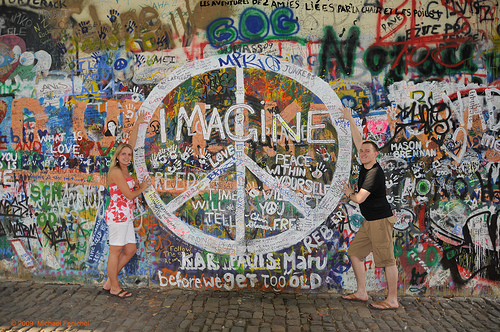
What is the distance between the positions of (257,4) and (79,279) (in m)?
4.62

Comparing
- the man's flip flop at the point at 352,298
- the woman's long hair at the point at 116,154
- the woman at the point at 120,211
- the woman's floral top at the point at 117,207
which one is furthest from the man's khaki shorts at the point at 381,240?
the woman's long hair at the point at 116,154

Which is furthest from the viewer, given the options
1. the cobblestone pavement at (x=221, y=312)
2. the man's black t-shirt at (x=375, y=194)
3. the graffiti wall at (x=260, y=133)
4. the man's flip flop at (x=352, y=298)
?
the graffiti wall at (x=260, y=133)

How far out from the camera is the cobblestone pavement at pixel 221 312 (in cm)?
387

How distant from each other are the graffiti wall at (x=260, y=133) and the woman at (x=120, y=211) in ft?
0.84

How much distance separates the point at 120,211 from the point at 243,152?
181 centimetres

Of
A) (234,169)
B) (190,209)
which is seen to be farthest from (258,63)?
(190,209)

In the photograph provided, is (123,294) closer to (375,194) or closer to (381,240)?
(381,240)

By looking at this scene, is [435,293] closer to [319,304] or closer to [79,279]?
[319,304]

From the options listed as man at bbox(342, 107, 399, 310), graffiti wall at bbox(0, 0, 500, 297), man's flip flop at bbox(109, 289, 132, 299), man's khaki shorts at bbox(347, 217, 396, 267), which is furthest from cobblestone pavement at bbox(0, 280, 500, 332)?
man's khaki shorts at bbox(347, 217, 396, 267)

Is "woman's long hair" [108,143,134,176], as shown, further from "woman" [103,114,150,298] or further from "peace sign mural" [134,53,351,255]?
"peace sign mural" [134,53,351,255]

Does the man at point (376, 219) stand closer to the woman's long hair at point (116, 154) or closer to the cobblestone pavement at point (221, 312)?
the cobblestone pavement at point (221, 312)

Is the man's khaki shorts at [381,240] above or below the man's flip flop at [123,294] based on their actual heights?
above

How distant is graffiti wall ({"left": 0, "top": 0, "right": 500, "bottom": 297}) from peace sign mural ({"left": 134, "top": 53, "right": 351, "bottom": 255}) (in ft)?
0.06

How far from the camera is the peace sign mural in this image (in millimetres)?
4781
